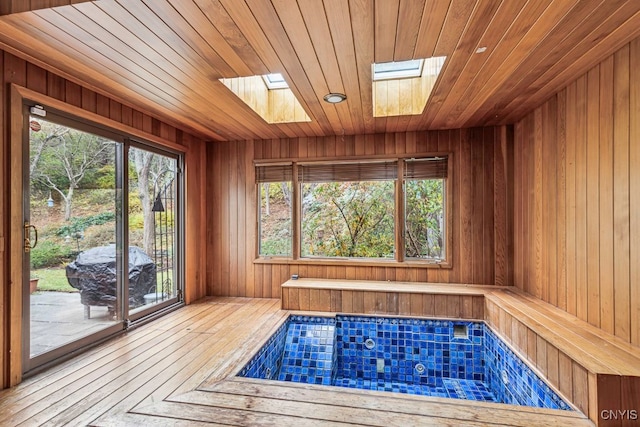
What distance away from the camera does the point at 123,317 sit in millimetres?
2904

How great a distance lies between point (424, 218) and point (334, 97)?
6.38 feet

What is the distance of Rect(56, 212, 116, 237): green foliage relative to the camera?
2404 mm

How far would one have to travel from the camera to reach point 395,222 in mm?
3867

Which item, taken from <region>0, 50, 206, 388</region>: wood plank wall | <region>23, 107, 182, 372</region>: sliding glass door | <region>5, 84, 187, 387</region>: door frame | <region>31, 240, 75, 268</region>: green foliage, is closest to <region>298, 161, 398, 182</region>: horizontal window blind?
<region>0, 50, 206, 388</region>: wood plank wall

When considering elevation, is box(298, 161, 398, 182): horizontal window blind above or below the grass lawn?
above

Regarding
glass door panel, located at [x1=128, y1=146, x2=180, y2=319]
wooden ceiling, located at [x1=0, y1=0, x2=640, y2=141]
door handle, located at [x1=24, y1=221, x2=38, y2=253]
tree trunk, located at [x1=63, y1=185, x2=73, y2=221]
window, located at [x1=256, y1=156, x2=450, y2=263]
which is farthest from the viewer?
window, located at [x1=256, y1=156, x2=450, y2=263]

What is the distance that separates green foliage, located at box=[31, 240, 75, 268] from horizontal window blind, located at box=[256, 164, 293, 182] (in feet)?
7.25

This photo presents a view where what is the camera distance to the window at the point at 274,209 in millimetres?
4129

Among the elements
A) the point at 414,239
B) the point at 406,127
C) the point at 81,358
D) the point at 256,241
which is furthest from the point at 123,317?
the point at 406,127

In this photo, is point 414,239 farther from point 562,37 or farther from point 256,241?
point 562,37

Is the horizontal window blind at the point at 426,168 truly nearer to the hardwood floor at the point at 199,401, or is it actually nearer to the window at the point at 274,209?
the window at the point at 274,209

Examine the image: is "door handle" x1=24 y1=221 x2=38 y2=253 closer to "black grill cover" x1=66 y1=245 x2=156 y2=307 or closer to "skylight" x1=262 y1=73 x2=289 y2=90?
"black grill cover" x1=66 y1=245 x2=156 y2=307

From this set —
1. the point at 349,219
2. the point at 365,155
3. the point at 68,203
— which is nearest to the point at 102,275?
the point at 68,203

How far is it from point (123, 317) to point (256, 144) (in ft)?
8.05
